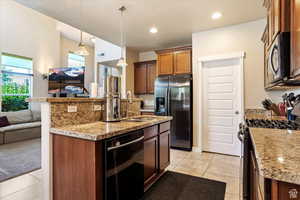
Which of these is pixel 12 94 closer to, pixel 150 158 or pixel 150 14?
pixel 150 14

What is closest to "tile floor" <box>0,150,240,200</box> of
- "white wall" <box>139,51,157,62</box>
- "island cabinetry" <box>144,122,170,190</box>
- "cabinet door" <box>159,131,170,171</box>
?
"cabinet door" <box>159,131,170,171</box>

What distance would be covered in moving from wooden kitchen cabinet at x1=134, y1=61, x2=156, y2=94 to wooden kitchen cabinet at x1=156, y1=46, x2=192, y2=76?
2.54ft

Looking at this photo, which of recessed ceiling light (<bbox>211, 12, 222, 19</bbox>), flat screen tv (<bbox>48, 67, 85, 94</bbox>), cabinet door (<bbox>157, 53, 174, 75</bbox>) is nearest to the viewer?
recessed ceiling light (<bbox>211, 12, 222, 19</bbox>)

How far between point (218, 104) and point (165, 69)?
165cm

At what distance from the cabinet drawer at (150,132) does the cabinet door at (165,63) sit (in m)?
2.36

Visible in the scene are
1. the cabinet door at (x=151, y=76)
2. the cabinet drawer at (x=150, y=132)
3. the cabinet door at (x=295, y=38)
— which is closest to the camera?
the cabinet door at (x=295, y=38)

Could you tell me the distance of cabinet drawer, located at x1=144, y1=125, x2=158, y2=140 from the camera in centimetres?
218

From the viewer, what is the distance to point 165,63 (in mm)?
4488

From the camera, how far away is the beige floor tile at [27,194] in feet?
6.80

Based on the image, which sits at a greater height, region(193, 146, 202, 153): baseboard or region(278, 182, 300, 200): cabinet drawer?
region(278, 182, 300, 200): cabinet drawer

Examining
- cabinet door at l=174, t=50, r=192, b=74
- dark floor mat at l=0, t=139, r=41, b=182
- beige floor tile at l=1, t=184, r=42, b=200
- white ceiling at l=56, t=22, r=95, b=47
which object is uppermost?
white ceiling at l=56, t=22, r=95, b=47

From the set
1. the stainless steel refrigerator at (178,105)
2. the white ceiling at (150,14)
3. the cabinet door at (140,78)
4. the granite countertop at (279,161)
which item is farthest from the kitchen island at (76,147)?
the cabinet door at (140,78)

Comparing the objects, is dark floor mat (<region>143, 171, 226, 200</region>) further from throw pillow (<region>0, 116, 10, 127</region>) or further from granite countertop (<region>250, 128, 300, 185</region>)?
throw pillow (<region>0, 116, 10, 127</region>)

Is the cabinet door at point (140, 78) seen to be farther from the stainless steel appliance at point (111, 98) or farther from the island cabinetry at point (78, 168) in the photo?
the island cabinetry at point (78, 168)
